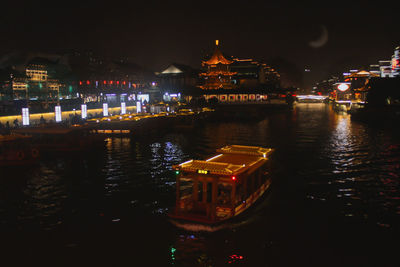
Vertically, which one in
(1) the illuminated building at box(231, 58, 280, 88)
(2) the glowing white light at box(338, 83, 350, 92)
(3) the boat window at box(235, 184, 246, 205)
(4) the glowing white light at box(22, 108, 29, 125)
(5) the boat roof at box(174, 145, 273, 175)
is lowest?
(3) the boat window at box(235, 184, 246, 205)

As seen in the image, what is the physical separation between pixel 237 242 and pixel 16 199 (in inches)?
430

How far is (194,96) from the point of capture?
78.5m

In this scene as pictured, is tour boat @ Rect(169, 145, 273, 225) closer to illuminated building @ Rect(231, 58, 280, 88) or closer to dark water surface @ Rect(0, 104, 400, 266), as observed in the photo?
dark water surface @ Rect(0, 104, 400, 266)

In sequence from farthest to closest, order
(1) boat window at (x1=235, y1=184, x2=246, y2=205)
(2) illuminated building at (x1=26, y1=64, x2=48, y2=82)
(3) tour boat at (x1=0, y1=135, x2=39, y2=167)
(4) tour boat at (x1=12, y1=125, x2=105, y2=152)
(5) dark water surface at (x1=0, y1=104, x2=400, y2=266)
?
(2) illuminated building at (x1=26, y1=64, x2=48, y2=82), (4) tour boat at (x1=12, y1=125, x2=105, y2=152), (3) tour boat at (x1=0, y1=135, x2=39, y2=167), (1) boat window at (x1=235, y1=184, x2=246, y2=205), (5) dark water surface at (x1=0, y1=104, x2=400, y2=266)

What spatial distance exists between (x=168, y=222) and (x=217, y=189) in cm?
252

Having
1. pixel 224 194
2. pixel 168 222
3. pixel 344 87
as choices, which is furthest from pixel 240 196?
pixel 344 87

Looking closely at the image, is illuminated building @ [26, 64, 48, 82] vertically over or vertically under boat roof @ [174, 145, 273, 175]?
over

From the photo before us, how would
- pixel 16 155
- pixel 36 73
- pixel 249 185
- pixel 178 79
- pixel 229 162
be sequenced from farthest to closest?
pixel 178 79 → pixel 36 73 → pixel 16 155 → pixel 249 185 → pixel 229 162

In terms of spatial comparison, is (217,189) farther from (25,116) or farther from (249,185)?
(25,116)

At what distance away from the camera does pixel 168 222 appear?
43.0 ft

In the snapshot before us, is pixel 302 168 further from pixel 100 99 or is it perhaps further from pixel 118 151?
pixel 100 99

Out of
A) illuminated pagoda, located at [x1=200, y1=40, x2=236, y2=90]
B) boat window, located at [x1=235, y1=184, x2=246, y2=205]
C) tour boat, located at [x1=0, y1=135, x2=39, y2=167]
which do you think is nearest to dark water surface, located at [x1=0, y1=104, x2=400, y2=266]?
boat window, located at [x1=235, y1=184, x2=246, y2=205]

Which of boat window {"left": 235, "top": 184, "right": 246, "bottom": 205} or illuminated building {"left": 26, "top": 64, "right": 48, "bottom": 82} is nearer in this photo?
boat window {"left": 235, "top": 184, "right": 246, "bottom": 205}

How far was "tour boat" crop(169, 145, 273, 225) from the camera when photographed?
11.8 metres
